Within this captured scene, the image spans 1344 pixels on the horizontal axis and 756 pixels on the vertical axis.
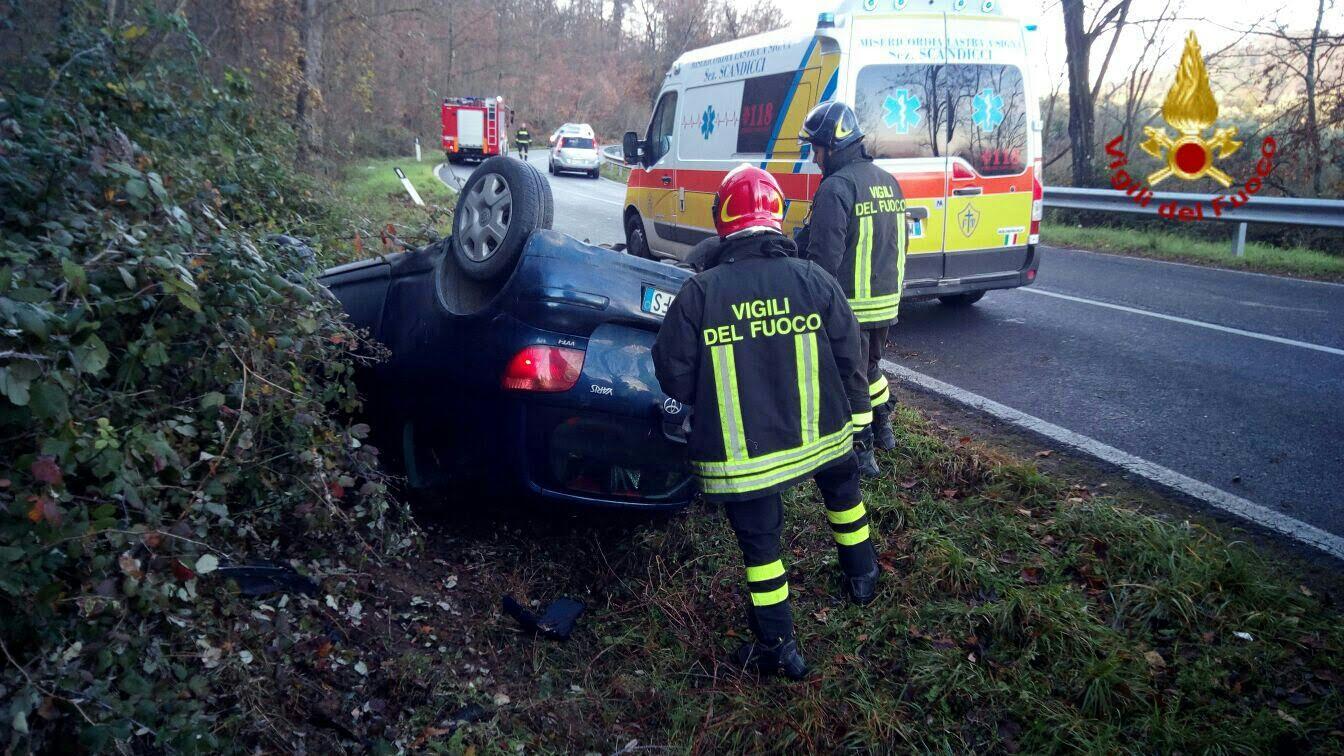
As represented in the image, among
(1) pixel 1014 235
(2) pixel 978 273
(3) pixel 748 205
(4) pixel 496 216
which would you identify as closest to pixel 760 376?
(3) pixel 748 205

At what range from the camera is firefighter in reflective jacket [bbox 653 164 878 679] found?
3.04m

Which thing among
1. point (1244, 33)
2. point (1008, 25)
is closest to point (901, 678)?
point (1008, 25)

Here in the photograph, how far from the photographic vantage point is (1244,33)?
49.9 feet

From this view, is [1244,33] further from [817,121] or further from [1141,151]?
[817,121]

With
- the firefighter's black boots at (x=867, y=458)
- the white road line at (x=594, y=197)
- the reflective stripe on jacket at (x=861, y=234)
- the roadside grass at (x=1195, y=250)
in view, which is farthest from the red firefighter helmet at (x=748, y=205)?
the white road line at (x=594, y=197)

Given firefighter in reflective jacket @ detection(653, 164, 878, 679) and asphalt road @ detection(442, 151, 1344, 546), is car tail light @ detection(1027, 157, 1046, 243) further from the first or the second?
firefighter in reflective jacket @ detection(653, 164, 878, 679)

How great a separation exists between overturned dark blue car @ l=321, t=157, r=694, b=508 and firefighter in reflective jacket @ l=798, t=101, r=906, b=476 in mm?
956

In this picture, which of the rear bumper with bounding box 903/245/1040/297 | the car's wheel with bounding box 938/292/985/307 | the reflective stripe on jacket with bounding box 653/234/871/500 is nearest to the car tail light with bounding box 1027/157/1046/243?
the rear bumper with bounding box 903/245/1040/297

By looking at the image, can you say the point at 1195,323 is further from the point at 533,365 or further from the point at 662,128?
the point at 533,365

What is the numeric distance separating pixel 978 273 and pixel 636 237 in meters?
4.54

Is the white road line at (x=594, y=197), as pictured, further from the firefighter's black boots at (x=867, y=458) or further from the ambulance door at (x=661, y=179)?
the firefighter's black boots at (x=867, y=458)

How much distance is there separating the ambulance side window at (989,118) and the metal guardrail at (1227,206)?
18.7ft

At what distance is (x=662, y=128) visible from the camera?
32.1 ft

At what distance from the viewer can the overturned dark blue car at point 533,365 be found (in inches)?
132
